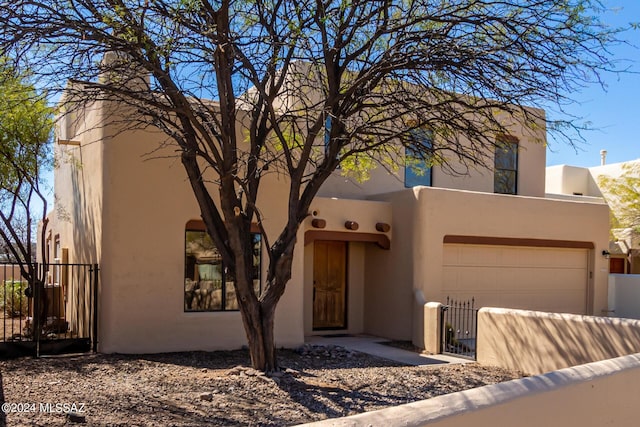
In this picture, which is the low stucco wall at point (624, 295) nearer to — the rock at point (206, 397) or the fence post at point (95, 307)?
the fence post at point (95, 307)

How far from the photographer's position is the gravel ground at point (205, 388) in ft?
22.4

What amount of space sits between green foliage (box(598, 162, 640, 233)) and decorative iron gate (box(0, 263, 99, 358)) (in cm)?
2098

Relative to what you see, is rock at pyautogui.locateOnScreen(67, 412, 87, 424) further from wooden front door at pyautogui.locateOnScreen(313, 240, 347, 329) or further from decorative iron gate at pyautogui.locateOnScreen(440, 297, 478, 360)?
wooden front door at pyautogui.locateOnScreen(313, 240, 347, 329)

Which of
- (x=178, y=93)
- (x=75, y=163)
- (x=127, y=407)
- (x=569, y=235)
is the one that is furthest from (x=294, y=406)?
(x=569, y=235)

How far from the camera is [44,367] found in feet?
31.8

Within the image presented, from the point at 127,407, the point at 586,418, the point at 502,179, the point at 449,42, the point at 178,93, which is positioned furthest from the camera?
the point at 502,179

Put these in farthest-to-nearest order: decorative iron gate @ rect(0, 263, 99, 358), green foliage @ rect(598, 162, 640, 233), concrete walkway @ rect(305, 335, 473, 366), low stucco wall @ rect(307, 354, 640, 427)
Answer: green foliage @ rect(598, 162, 640, 233) → concrete walkway @ rect(305, 335, 473, 366) → decorative iron gate @ rect(0, 263, 99, 358) → low stucco wall @ rect(307, 354, 640, 427)

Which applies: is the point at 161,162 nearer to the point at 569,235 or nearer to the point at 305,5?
the point at 305,5

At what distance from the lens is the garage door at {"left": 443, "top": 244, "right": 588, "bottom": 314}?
15452 mm

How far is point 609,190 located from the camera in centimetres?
2641

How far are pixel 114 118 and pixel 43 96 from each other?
1623 mm

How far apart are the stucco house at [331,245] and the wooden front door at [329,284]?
0.03 m

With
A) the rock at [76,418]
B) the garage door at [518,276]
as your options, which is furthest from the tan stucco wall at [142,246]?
the garage door at [518,276]

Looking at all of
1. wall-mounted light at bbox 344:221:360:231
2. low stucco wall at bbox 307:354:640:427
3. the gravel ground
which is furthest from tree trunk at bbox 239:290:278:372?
wall-mounted light at bbox 344:221:360:231
